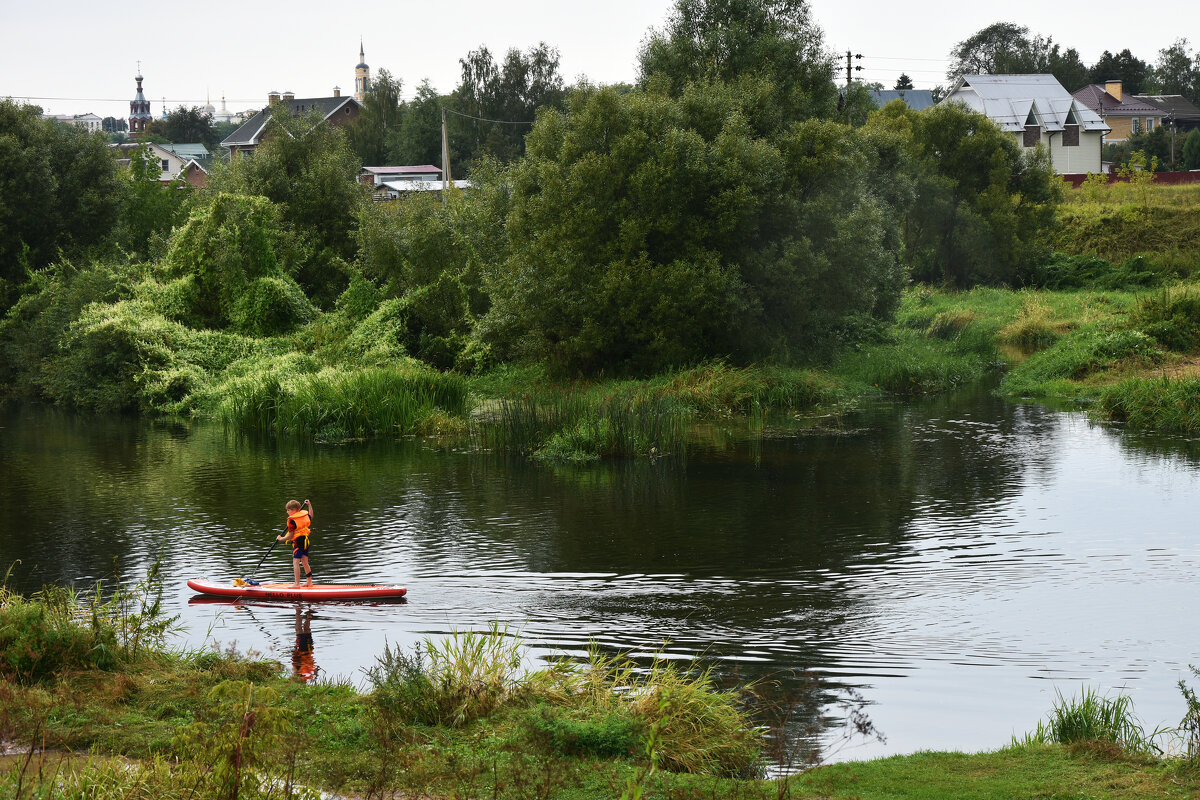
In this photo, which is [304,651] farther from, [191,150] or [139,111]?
[139,111]

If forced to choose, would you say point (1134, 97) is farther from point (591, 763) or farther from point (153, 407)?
point (591, 763)

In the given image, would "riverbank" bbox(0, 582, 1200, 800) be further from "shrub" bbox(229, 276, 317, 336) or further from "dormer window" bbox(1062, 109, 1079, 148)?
"dormer window" bbox(1062, 109, 1079, 148)

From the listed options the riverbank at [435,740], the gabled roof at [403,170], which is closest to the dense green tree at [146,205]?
the gabled roof at [403,170]

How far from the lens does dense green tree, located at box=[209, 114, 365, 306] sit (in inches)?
1516

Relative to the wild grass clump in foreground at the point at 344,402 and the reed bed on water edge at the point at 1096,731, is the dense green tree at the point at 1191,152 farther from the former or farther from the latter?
the reed bed on water edge at the point at 1096,731

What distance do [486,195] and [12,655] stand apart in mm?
25136

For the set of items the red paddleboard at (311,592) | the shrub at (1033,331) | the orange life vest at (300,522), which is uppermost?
the shrub at (1033,331)

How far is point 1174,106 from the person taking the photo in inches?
3337

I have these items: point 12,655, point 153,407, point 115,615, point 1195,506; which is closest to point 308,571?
point 115,615

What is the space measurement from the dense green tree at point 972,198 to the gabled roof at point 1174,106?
45.5 metres

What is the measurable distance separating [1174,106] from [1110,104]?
19.5 ft

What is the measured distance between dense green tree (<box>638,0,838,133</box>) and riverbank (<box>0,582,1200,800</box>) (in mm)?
23389

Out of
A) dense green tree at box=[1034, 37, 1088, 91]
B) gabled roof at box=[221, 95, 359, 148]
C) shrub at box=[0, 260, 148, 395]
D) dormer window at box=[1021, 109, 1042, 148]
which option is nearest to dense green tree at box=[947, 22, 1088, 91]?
dense green tree at box=[1034, 37, 1088, 91]

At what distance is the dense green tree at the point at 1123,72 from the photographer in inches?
3755
